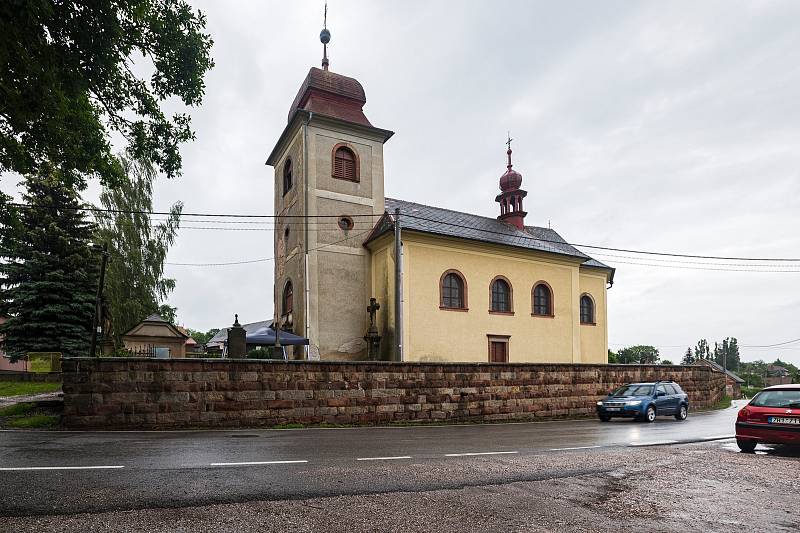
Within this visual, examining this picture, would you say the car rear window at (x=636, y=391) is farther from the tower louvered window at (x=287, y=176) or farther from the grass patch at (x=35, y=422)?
the tower louvered window at (x=287, y=176)

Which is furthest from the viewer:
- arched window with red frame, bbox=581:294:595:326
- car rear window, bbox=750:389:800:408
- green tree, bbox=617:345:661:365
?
green tree, bbox=617:345:661:365

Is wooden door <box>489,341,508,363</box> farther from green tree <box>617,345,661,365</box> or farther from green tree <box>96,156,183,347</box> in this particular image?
green tree <box>617,345,661,365</box>

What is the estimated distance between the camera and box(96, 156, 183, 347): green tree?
2964 centimetres

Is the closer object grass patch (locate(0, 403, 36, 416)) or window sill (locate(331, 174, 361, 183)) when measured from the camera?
grass patch (locate(0, 403, 36, 416))

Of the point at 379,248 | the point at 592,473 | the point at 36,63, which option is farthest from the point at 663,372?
the point at 36,63

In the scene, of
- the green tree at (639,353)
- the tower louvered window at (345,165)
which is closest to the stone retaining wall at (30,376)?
the tower louvered window at (345,165)

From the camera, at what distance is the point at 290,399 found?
14578 mm

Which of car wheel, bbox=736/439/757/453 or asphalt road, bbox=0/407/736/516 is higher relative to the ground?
asphalt road, bbox=0/407/736/516

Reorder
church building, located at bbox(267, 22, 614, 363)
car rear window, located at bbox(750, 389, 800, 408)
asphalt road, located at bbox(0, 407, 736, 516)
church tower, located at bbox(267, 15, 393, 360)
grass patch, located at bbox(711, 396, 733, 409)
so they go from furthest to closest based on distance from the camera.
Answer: grass patch, located at bbox(711, 396, 733, 409) → church tower, located at bbox(267, 15, 393, 360) → church building, located at bbox(267, 22, 614, 363) → car rear window, located at bbox(750, 389, 800, 408) → asphalt road, located at bbox(0, 407, 736, 516)

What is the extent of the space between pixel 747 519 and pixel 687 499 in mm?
809

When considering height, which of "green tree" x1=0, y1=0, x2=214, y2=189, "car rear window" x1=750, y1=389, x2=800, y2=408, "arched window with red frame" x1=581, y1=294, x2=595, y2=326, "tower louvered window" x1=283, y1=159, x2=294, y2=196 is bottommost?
"car rear window" x1=750, y1=389, x2=800, y2=408

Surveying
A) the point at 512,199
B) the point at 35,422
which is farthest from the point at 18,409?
the point at 512,199

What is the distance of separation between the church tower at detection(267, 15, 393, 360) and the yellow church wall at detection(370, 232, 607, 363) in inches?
52.5

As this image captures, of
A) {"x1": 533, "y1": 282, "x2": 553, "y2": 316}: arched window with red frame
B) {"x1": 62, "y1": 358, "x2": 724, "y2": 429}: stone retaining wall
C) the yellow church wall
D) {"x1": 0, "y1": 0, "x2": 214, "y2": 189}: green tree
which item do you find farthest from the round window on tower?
{"x1": 0, "y1": 0, "x2": 214, "y2": 189}: green tree
